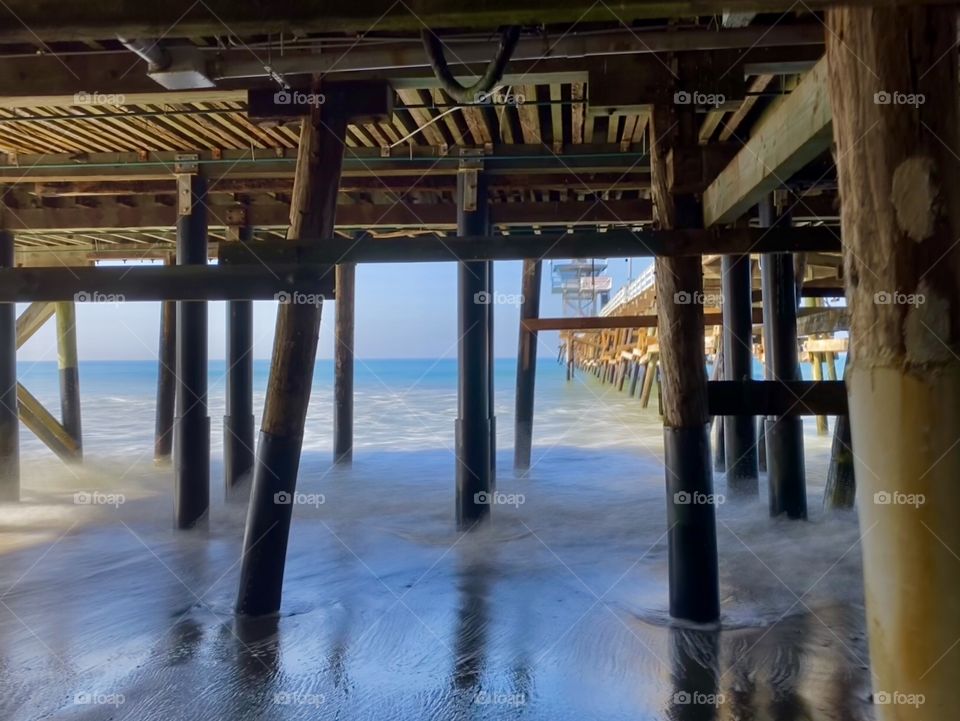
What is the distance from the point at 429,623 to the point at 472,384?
9.12 feet

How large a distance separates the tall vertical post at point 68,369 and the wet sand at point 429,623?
10.8 feet

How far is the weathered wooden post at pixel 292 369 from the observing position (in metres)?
4.15

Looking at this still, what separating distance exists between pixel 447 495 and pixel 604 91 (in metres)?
6.11

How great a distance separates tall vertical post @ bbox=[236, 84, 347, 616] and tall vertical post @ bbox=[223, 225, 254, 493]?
4.32 meters

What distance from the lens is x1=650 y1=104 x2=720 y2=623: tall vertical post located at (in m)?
3.91

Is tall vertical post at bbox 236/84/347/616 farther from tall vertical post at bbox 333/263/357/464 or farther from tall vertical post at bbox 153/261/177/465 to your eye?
tall vertical post at bbox 153/261/177/465

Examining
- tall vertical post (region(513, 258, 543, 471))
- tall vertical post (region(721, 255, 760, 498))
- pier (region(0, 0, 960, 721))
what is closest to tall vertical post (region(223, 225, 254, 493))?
pier (region(0, 0, 960, 721))

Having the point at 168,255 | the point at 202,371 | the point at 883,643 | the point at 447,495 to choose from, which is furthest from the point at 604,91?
the point at 168,255

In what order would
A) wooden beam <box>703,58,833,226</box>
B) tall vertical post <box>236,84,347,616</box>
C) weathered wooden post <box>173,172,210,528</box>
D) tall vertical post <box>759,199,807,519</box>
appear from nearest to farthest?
wooden beam <box>703,58,833,226</box>
tall vertical post <box>236,84,347,616</box>
tall vertical post <box>759,199,807,519</box>
weathered wooden post <box>173,172,210,528</box>

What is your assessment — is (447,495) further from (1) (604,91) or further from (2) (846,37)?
(2) (846,37)

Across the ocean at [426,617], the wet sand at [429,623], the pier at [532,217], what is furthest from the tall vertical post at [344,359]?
the wet sand at [429,623]

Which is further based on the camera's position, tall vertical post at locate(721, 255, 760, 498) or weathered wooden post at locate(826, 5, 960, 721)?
tall vertical post at locate(721, 255, 760, 498)

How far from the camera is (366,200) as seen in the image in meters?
8.25

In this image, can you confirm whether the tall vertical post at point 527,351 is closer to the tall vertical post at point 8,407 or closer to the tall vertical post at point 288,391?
the tall vertical post at point 288,391
